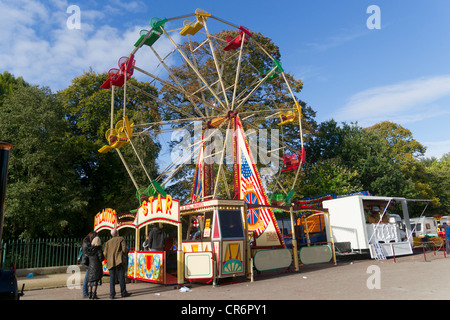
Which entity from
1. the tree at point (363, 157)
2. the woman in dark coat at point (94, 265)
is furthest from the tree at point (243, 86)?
the woman in dark coat at point (94, 265)

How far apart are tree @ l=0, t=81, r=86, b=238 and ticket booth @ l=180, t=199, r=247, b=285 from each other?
1080 cm

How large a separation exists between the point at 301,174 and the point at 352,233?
29.9 feet

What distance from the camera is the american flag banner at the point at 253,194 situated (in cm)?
1340

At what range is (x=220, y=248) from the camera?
10.4 metres

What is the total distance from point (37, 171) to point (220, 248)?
14226 mm

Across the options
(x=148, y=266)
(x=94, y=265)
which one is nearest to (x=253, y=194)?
(x=148, y=266)

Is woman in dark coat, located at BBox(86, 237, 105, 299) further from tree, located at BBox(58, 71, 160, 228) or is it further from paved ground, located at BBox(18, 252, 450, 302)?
tree, located at BBox(58, 71, 160, 228)

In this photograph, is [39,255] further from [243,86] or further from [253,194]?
[243,86]

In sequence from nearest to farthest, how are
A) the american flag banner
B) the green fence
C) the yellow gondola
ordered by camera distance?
the american flag banner < the yellow gondola < the green fence

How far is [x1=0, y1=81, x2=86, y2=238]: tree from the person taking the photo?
17.8 metres

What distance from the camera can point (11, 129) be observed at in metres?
19.7

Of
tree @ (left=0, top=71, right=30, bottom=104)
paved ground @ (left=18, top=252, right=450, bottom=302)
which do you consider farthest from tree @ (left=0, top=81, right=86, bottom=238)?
paved ground @ (left=18, top=252, right=450, bottom=302)
